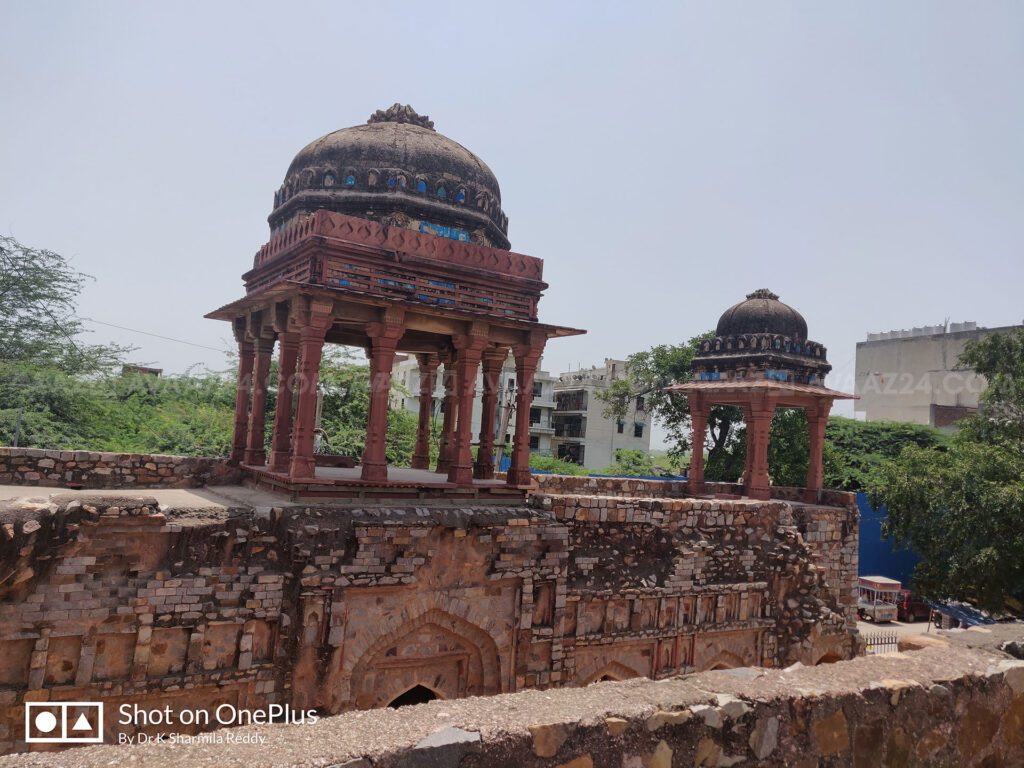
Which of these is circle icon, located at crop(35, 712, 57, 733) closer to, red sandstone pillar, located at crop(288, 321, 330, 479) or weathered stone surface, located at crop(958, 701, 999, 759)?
red sandstone pillar, located at crop(288, 321, 330, 479)

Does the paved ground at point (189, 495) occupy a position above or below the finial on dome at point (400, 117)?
below

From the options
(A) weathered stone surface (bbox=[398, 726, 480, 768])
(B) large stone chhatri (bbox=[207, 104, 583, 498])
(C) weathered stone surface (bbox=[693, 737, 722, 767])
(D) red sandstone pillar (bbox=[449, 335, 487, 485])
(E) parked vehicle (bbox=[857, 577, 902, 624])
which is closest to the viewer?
(A) weathered stone surface (bbox=[398, 726, 480, 768])

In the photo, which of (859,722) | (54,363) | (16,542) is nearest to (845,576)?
(859,722)

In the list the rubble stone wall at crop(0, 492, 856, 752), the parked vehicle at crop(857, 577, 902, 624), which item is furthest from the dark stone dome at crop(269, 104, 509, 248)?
the parked vehicle at crop(857, 577, 902, 624)

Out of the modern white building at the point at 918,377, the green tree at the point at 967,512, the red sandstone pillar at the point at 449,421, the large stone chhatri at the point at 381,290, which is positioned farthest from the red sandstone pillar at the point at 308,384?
the modern white building at the point at 918,377

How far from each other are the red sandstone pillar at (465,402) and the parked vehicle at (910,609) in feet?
60.1

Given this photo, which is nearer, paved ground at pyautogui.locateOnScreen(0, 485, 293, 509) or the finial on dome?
paved ground at pyautogui.locateOnScreen(0, 485, 293, 509)

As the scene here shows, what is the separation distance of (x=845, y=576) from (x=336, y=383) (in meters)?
17.2

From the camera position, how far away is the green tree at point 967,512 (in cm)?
1393

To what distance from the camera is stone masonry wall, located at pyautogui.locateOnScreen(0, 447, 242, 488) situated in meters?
9.73

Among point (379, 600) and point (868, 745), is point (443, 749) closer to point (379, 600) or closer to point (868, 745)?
point (868, 745)

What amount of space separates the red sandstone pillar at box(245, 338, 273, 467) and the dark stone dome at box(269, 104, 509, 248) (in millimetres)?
2026

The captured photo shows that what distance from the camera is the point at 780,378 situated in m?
15.8

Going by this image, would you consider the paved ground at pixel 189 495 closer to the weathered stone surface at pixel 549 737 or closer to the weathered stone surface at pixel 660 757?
the weathered stone surface at pixel 549 737
